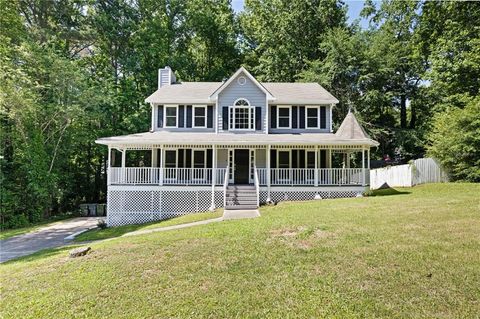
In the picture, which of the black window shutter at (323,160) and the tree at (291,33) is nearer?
the black window shutter at (323,160)

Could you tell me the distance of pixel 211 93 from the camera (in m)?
20.3

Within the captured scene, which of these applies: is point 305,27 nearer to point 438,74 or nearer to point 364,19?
point 364,19

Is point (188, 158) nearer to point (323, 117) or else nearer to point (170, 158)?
point (170, 158)

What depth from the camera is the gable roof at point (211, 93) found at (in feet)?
63.4

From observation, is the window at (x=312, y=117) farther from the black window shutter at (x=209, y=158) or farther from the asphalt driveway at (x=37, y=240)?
the asphalt driveway at (x=37, y=240)

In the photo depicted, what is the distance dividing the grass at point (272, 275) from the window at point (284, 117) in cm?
1050

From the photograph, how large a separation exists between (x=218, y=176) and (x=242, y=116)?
13.2ft

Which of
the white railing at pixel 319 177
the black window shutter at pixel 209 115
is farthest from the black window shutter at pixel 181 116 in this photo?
the white railing at pixel 319 177

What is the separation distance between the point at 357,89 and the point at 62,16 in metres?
25.9

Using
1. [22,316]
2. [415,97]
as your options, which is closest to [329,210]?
[22,316]

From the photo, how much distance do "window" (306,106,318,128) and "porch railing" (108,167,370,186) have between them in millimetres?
2979

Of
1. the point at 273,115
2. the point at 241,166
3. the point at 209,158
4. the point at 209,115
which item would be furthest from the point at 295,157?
the point at 209,115

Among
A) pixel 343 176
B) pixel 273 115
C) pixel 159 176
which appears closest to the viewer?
pixel 159 176

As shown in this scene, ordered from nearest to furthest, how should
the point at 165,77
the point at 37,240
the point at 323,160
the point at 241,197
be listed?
the point at 37,240 → the point at 241,197 → the point at 323,160 → the point at 165,77
